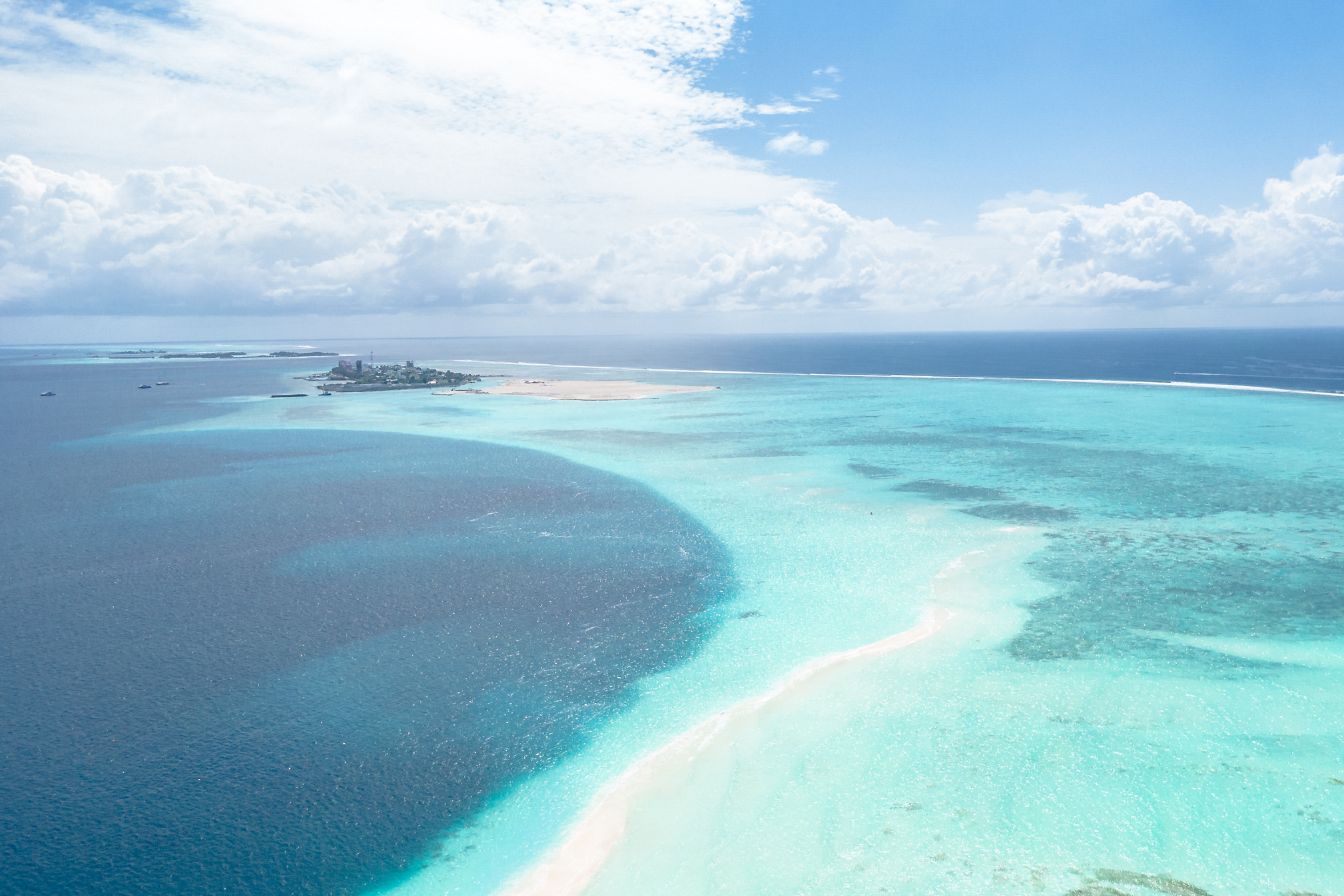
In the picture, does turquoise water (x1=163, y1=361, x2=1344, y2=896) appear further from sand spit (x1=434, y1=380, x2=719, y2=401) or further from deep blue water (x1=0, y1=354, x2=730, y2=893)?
sand spit (x1=434, y1=380, x2=719, y2=401)

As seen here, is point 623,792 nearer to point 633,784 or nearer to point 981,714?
point 633,784

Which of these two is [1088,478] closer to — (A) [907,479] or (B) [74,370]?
(A) [907,479]

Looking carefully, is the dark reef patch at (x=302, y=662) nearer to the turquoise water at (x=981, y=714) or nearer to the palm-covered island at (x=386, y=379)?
the turquoise water at (x=981, y=714)

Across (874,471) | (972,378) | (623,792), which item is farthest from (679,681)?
(972,378)

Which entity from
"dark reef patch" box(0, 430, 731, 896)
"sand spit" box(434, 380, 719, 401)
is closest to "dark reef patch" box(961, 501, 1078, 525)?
"dark reef patch" box(0, 430, 731, 896)

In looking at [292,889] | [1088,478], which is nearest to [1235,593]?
[1088,478]
